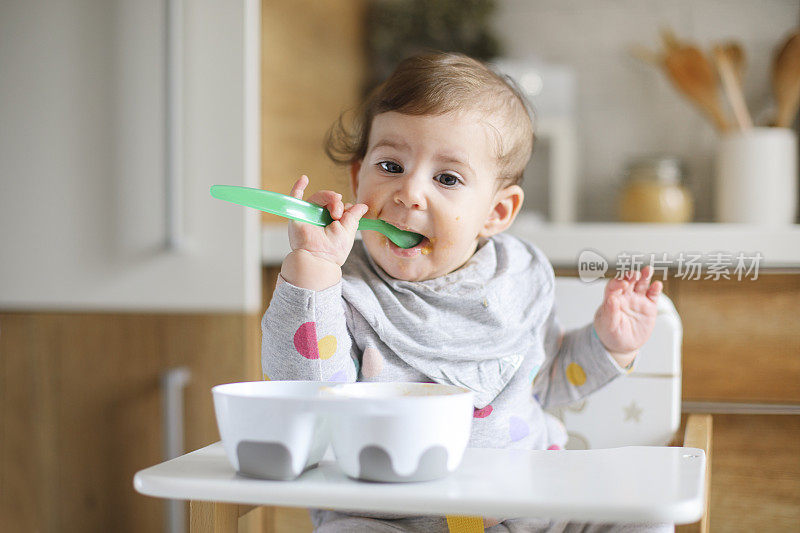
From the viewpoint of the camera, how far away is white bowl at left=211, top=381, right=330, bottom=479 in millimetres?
422

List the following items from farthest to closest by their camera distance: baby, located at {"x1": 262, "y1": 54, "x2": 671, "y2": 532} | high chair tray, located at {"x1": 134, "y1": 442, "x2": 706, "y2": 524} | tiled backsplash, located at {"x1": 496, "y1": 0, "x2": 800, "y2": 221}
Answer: tiled backsplash, located at {"x1": 496, "y1": 0, "x2": 800, "y2": 221}
baby, located at {"x1": 262, "y1": 54, "x2": 671, "y2": 532}
high chair tray, located at {"x1": 134, "y1": 442, "x2": 706, "y2": 524}

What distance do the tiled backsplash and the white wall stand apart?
0.65 m

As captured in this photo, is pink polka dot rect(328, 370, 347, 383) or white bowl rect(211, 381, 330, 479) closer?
white bowl rect(211, 381, 330, 479)

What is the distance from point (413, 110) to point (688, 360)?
66 centimetres

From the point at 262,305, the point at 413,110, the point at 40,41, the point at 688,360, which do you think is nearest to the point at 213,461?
the point at 413,110

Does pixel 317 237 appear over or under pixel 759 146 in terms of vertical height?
under

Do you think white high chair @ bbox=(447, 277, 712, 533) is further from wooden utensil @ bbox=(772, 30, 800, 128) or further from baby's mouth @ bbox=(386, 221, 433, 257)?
wooden utensil @ bbox=(772, 30, 800, 128)

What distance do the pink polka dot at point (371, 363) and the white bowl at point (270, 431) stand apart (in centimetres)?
21

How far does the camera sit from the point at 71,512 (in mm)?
1250

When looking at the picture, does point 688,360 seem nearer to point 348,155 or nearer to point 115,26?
point 348,155

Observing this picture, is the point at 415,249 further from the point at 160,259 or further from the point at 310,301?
the point at 160,259

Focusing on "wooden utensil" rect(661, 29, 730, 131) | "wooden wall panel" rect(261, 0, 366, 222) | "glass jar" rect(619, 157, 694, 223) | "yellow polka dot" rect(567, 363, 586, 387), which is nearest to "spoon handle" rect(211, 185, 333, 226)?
"yellow polka dot" rect(567, 363, 586, 387)

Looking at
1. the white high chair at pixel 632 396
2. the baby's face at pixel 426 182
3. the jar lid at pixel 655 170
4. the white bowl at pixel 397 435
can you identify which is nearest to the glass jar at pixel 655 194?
the jar lid at pixel 655 170

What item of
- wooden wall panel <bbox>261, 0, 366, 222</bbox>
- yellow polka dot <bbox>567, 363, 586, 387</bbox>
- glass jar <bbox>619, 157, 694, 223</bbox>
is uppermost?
wooden wall panel <bbox>261, 0, 366, 222</bbox>
